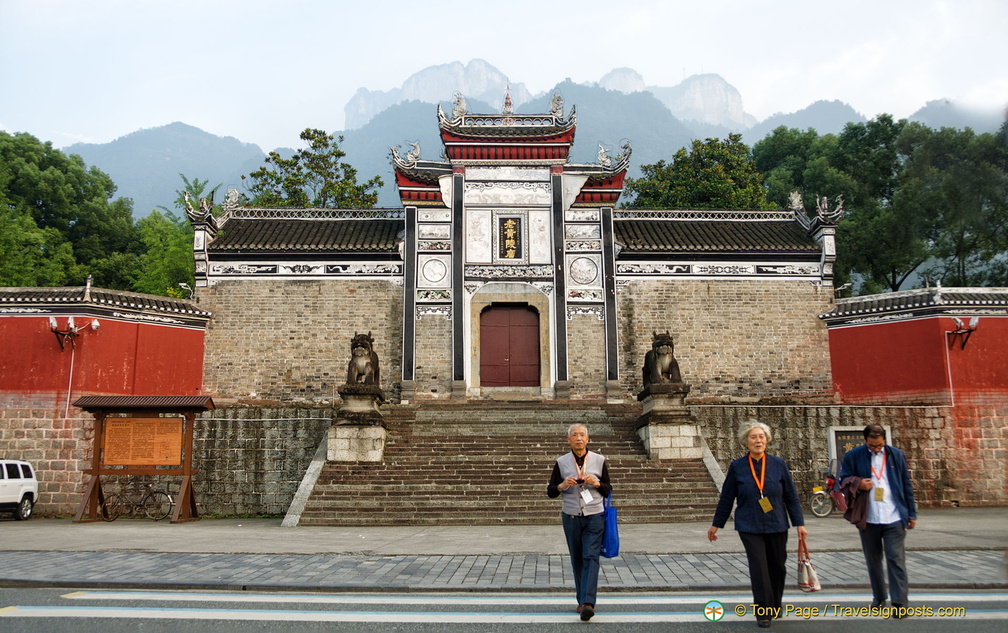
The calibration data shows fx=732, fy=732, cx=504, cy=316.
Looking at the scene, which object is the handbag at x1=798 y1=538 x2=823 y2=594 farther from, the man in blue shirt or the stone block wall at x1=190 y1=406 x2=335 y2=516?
the stone block wall at x1=190 y1=406 x2=335 y2=516

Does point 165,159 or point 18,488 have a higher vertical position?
point 165,159

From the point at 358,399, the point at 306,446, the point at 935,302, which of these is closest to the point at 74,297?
the point at 306,446

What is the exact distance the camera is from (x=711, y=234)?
832 inches

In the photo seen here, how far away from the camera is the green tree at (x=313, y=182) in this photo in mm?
30594

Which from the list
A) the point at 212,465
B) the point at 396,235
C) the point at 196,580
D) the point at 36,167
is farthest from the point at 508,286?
the point at 36,167

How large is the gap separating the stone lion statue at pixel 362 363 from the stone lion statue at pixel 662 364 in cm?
565

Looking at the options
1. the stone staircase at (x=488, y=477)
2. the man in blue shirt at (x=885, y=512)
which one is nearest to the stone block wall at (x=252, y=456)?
the stone staircase at (x=488, y=477)

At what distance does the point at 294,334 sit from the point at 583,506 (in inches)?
599

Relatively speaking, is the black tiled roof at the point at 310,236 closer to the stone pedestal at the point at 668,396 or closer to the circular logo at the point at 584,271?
the circular logo at the point at 584,271

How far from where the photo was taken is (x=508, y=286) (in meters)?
19.8

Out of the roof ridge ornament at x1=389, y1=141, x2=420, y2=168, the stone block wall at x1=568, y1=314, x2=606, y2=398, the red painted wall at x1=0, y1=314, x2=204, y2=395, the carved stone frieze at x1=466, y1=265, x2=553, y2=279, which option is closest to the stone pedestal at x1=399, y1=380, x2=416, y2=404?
the carved stone frieze at x1=466, y1=265, x2=553, y2=279

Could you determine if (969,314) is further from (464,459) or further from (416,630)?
(416,630)

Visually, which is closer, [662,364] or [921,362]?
[662,364]

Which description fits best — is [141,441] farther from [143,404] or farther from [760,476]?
[760,476]
